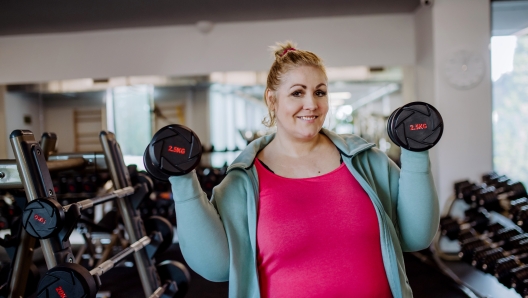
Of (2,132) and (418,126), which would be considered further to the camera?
(2,132)

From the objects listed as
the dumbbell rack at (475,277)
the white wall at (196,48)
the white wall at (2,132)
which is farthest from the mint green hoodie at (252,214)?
the white wall at (2,132)

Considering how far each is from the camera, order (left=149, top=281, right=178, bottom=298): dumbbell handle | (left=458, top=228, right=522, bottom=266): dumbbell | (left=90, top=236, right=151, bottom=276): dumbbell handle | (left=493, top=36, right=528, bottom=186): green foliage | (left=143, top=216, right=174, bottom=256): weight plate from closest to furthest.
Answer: (left=90, top=236, right=151, bottom=276): dumbbell handle
(left=149, top=281, right=178, bottom=298): dumbbell handle
(left=143, top=216, right=174, bottom=256): weight plate
(left=458, top=228, right=522, bottom=266): dumbbell
(left=493, top=36, right=528, bottom=186): green foliage

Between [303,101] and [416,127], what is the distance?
0.94ft

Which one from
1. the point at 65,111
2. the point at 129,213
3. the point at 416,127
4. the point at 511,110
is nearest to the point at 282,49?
the point at 416,127

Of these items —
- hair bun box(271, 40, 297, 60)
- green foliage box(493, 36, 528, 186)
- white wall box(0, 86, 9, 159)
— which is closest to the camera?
hair bun box(271, 40, 297, 60)

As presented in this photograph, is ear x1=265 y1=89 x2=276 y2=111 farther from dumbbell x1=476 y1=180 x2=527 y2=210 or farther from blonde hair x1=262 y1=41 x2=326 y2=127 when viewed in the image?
dumbbell x1=476 y1=180 x2=527 y2=210

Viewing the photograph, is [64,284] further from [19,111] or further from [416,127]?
[19,111]

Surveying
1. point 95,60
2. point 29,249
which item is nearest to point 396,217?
point 29,249

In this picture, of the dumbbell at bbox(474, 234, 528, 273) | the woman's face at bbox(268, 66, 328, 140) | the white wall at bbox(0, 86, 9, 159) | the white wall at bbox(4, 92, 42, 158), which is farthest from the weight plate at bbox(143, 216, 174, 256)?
the white wall at bbox(0, 86, 9, 159)

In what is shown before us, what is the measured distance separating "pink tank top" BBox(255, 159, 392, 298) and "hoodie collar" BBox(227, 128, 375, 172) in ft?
0.35

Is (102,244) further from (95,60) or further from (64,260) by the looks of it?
(64,260)

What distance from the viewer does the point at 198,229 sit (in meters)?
0.91

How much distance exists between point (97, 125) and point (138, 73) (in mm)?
756

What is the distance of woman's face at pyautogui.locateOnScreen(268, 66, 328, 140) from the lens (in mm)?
1056
